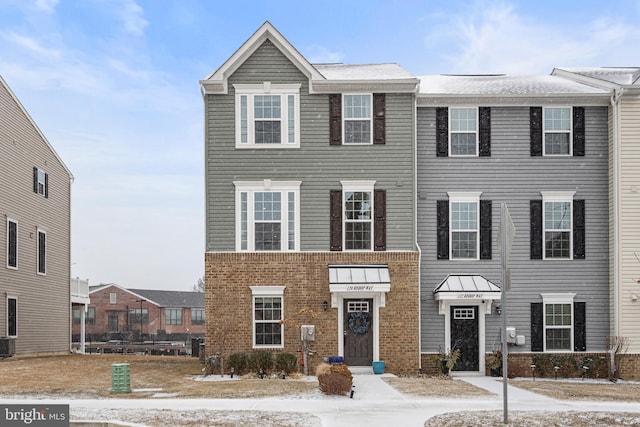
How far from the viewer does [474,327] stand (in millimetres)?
24078

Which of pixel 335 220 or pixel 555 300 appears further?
pixel 555 300

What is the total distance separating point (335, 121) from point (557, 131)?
6.97 meters

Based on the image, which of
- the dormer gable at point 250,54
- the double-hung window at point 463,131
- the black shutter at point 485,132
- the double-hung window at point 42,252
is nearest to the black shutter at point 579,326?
the black shutter at point 485,132

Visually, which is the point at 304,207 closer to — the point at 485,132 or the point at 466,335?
the point at 485,132

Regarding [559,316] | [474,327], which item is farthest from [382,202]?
[559,316]

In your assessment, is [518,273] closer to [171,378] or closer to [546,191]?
[546,191]

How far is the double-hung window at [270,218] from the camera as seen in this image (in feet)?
77.0

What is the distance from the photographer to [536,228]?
24.3m

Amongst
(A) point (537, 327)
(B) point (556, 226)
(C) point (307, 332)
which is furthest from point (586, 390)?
(C) point (307, 332)

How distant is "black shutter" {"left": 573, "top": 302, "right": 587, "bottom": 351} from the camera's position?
2417 centimetres

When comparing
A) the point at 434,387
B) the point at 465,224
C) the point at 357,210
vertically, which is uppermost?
the point at 357,210

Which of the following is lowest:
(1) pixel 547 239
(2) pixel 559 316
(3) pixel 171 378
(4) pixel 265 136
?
(3) pixel 171 378

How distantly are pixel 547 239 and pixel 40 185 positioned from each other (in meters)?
21.9

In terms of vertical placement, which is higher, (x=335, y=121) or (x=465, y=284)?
(x=335, y=121)
